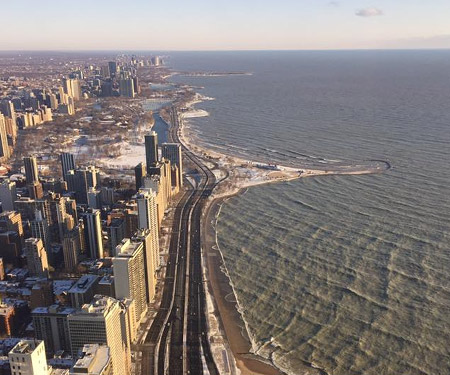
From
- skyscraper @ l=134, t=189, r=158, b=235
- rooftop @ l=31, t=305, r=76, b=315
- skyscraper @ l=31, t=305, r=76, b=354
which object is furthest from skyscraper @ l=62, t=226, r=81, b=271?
skyscraper @ l=31, t=305, r=76, b=354

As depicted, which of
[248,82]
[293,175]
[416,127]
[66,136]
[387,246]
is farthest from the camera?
[248,82]

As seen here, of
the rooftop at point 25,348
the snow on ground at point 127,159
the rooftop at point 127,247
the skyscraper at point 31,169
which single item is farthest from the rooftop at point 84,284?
the snow on ground at point 127,159

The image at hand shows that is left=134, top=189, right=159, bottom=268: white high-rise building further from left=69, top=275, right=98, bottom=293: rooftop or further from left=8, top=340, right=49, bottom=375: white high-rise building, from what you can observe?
left=8, top=340, right=49, bottom=375: white high-rise building

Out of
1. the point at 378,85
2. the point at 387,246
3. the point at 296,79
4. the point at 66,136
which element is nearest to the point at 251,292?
the point at 387,246

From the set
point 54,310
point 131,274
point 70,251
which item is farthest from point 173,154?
point 54,310

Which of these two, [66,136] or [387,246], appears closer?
[387,246]

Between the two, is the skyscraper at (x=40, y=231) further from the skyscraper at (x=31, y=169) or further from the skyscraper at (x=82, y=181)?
the skyscraper at (x=31, y=169)

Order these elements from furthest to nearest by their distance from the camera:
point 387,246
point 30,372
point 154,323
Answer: point 387,246, point 154,323, point 30,372

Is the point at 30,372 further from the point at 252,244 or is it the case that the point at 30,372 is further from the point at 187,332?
the point at 252,244

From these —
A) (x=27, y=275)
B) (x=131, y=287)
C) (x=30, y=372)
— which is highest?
(x=30, y=372)
